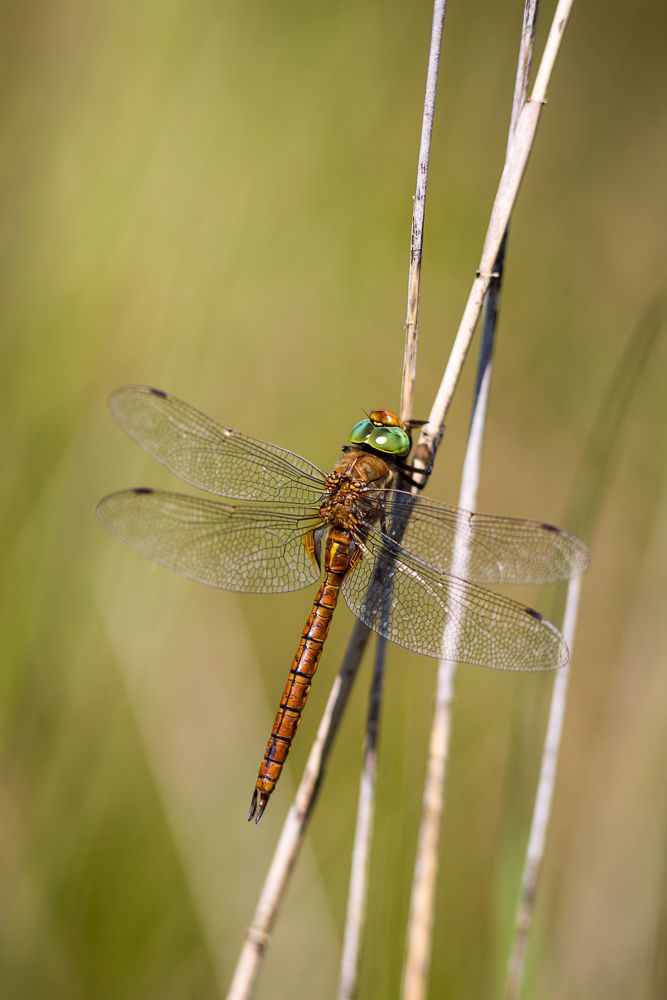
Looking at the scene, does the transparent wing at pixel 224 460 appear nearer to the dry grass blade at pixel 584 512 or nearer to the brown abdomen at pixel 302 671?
the brown abdomen at pixel 302 671

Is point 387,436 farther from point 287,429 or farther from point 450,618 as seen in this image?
point 287,429

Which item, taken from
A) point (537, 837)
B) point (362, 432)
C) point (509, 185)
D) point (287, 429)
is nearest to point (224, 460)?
point (362, 432)

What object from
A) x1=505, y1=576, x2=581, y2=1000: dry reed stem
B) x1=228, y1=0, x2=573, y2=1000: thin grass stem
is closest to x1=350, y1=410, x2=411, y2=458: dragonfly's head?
x1=228, y1=0, x2=573, y2=1000: thin grass stem

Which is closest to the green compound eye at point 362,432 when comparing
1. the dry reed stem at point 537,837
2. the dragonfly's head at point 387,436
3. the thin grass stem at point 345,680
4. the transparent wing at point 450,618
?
the dragonfly's head at point 387,436

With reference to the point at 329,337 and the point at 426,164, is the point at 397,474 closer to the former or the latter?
the point at 426,164

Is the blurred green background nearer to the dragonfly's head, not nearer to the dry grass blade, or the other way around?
the dry grass blade

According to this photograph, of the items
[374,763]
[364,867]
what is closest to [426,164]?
[374,763]
